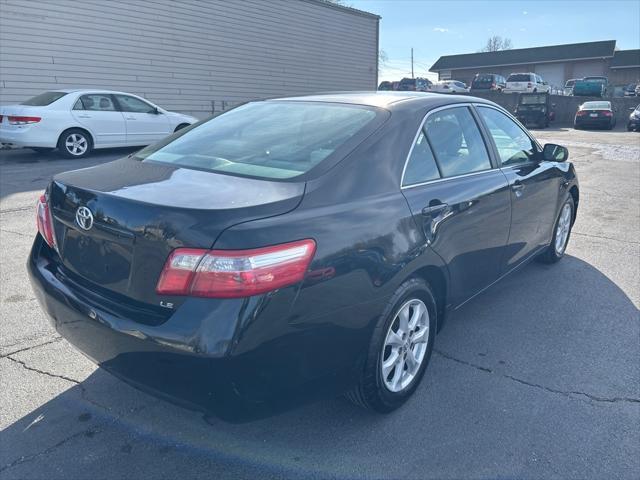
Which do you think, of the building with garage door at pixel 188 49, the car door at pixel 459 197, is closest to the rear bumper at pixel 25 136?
the building with garage door at pixel 188 49

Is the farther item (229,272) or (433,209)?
(433,209)

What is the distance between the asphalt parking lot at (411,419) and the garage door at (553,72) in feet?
187

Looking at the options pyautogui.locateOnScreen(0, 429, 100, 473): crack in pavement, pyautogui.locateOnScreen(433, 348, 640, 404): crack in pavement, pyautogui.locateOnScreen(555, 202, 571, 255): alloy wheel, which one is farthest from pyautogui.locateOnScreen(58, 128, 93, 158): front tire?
pyautogui.locateOnScreen(433, 348, 640, 404): crack in pavement

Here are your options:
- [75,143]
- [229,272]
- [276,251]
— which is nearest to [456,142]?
[276,251]

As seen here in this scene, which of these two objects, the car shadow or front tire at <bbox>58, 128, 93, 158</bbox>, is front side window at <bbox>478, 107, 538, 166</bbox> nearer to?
the car shadow

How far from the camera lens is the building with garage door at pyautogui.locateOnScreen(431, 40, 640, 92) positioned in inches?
2047

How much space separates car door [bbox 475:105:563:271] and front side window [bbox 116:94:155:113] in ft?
34.6

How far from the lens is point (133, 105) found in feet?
42.5

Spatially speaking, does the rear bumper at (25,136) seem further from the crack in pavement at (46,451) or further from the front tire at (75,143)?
the crack in pavement at (46,451)

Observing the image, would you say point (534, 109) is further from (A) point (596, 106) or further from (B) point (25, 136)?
(B) point (25, 136)

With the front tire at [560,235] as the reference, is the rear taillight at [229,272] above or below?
→ above

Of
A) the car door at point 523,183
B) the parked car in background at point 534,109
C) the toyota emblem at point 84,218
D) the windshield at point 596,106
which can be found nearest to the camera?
the toyota emblem at point 84,218

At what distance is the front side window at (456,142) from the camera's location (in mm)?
3285

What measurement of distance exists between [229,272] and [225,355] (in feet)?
1.03
